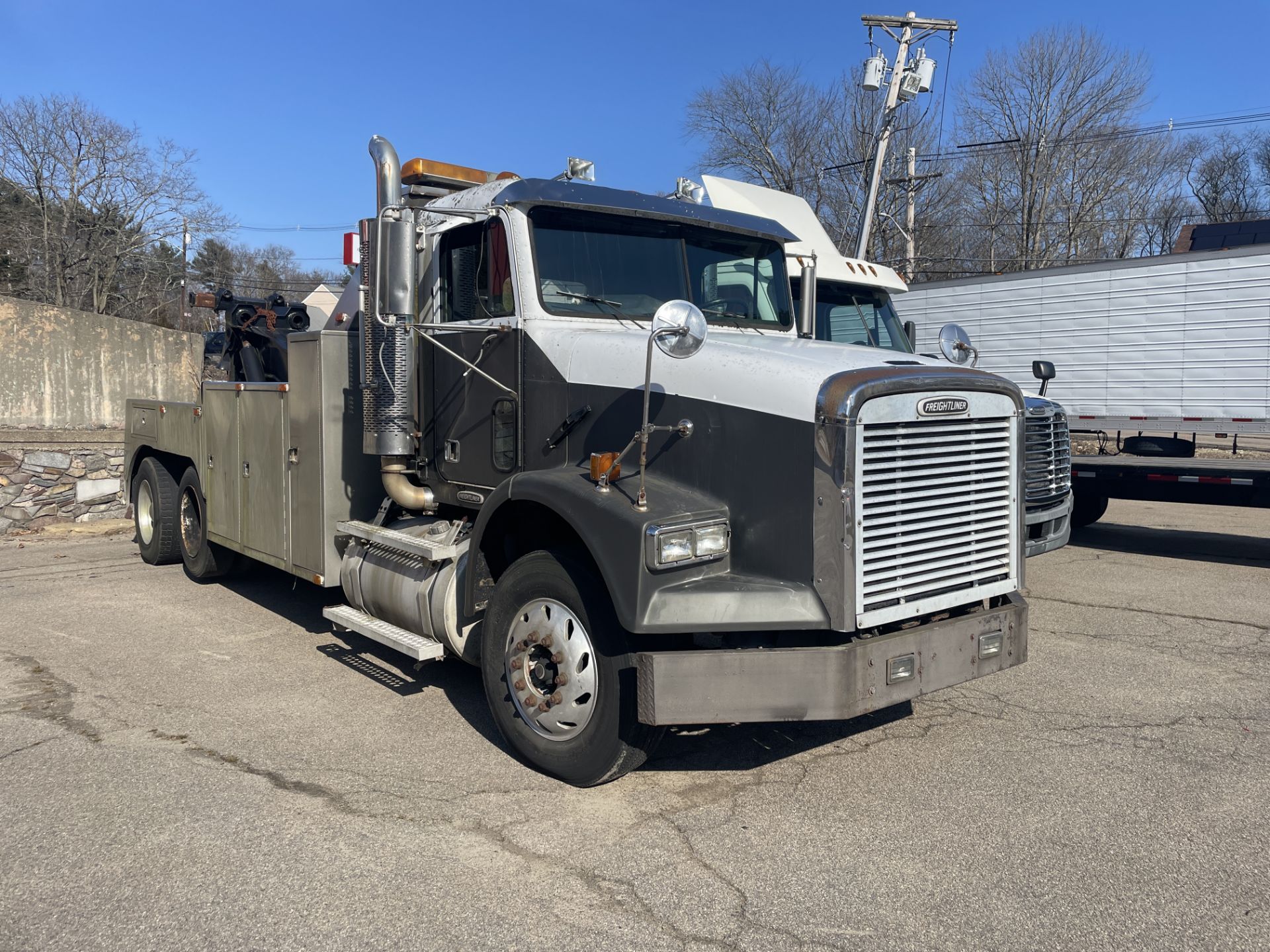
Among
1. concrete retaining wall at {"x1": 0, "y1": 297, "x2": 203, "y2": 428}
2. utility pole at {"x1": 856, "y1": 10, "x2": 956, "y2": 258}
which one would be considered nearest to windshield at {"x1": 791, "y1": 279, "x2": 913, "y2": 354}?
concrete retaining wall at {"x1": 0, "y1": 297, "x2": 203, "y2": 428}

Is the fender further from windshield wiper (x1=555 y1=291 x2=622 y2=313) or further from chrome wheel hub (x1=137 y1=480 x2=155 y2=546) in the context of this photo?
chrome wheel hub (x1=137 y1=480 x2=155 y2=546)

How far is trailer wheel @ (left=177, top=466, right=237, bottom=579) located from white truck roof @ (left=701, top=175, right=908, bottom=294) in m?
5.24

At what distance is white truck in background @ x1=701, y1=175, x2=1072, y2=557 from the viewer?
7.98 m

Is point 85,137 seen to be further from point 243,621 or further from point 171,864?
point 171,864

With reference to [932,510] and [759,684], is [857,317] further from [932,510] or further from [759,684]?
[759,684]

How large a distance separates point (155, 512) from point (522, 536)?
5426 millimetres

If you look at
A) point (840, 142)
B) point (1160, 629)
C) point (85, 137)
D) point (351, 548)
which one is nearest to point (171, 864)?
point (351, 548)

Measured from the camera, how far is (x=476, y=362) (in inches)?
201

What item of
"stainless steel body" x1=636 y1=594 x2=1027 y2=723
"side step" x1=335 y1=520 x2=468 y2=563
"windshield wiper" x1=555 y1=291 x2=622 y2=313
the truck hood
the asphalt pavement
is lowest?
the asphalt pavement

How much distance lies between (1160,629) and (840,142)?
1147 inches

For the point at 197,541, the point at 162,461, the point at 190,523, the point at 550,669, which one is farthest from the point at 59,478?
the point at 550,669

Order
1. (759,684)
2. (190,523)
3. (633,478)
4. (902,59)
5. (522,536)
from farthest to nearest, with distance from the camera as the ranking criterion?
(902,59) → (190,523) → (522,536) → (633,478) → (759,684)

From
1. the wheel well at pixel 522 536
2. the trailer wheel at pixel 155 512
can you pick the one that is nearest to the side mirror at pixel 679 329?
the wheel well at pixel 522 536

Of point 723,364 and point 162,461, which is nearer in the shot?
point 723,364
